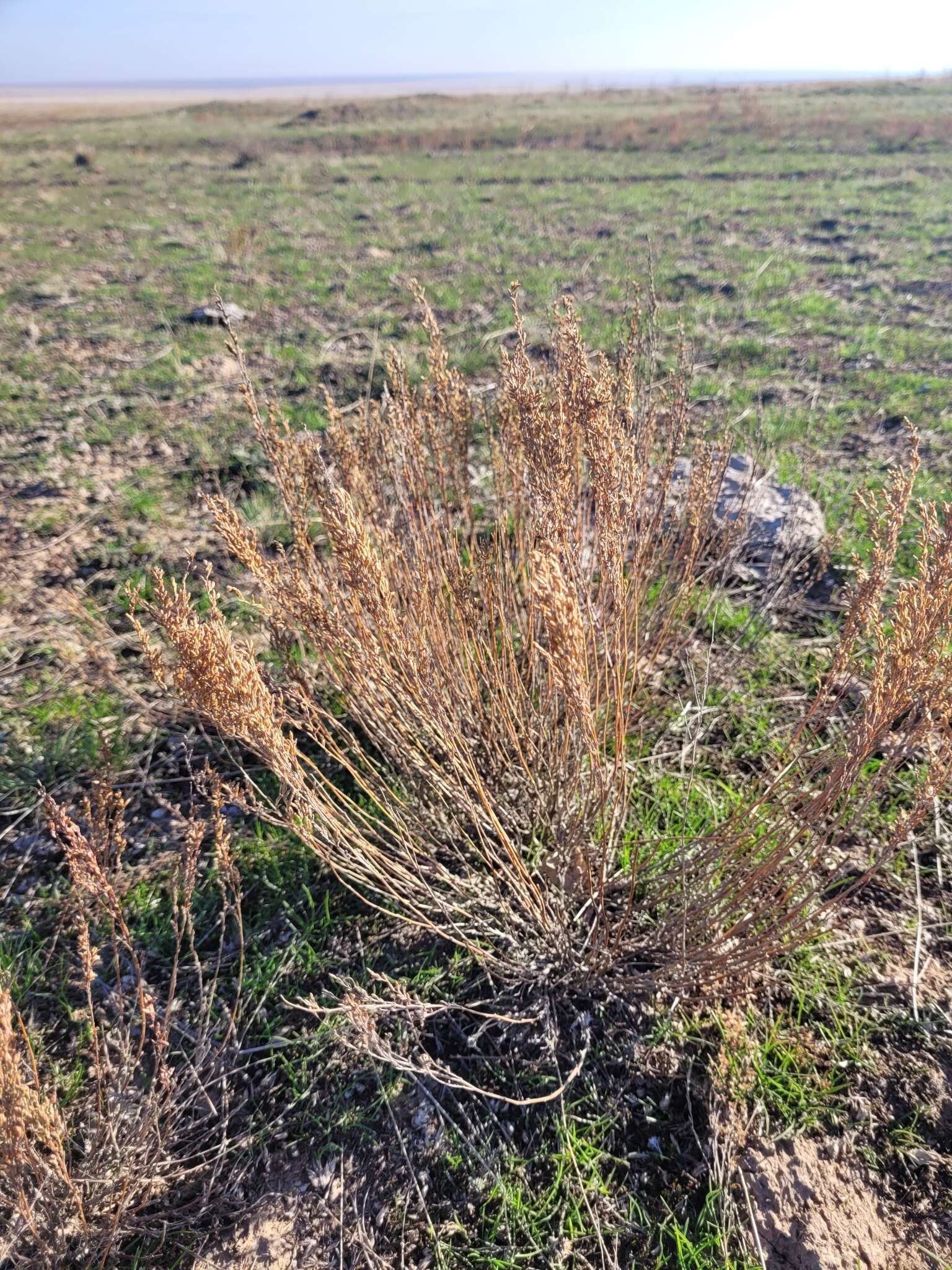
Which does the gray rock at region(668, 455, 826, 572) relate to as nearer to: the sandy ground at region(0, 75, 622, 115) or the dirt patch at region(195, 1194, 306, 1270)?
the dirt patch at region(195, 1194, 306, 1270)

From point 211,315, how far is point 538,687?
6.89 m

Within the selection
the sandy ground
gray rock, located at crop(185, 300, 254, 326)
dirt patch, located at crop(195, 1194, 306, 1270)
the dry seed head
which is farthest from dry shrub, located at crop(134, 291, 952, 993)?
the sandy ground

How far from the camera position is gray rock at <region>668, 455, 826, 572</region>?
3352 mm

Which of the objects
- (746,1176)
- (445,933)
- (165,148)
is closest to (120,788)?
(445,933)

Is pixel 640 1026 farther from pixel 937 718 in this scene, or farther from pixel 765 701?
pixel 765 701

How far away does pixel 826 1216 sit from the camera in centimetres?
168

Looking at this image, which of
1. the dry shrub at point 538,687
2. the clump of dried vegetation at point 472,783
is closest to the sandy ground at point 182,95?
the dry shrub at point 538,687

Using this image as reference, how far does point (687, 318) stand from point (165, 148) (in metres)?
24.4

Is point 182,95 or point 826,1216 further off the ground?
point 182,95

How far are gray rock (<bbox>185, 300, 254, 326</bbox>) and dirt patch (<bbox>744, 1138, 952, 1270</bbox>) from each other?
25.6 ft

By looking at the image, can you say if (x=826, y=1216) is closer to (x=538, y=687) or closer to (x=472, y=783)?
(x=472, y=783)

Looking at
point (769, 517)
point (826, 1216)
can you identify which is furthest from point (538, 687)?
point (769, 517)

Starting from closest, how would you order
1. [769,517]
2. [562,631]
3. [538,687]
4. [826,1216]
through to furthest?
1. [562,631]
2. [826,1216]
3. [538,687]
4. [769,517]

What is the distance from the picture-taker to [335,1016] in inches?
83.9
